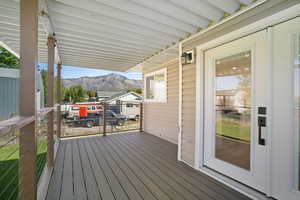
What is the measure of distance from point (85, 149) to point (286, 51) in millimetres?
4000

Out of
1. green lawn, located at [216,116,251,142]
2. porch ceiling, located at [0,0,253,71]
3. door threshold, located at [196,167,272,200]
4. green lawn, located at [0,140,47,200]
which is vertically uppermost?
porch ceiling, located at [0,0,253,71]

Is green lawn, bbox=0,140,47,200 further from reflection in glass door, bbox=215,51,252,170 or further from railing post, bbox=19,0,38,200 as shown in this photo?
reflection in glass door, bbox=215,51,252,170

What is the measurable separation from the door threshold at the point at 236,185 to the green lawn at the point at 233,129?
0.61m

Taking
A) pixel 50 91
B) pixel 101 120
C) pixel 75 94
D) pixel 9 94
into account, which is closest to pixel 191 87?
pixel 50 91

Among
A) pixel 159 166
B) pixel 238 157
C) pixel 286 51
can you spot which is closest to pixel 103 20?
pixel 286 51

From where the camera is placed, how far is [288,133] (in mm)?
1564

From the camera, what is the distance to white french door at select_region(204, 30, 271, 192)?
178cm

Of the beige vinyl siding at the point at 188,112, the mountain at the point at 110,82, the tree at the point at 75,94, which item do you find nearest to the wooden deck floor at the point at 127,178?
the beige vinyl siding at the point at 188,112

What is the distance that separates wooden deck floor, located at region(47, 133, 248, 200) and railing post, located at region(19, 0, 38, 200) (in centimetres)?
77

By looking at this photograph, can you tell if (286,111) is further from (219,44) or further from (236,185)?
(219,44)

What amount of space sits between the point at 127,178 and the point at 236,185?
61.3 inches

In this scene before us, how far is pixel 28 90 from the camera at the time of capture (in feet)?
3.99

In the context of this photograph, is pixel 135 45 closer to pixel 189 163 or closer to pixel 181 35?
pixel 181 35

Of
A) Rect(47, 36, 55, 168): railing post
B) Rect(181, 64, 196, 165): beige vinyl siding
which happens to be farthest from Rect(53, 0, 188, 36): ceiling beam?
Rect(47, 36, 55, 168): railing post
